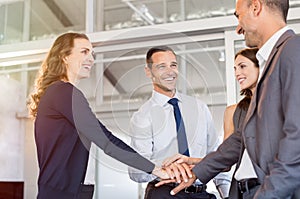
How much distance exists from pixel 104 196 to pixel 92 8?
1.60 meters

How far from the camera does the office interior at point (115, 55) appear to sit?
2277 millimetres

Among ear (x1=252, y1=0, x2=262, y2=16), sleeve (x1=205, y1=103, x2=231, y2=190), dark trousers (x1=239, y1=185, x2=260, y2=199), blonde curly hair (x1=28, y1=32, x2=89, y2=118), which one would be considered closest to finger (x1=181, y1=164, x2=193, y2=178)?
sleeve (x1=205, y1=103, x2=231, y2=190)

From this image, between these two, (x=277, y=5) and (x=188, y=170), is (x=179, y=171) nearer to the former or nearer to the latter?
(x=188, y=170)

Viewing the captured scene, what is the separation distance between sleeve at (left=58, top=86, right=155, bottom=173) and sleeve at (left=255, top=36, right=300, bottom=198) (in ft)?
2.90

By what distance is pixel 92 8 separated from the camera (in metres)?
3.25

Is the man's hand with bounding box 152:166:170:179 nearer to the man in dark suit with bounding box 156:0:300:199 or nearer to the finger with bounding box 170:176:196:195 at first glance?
the finger with bounding box 170:176:196:195

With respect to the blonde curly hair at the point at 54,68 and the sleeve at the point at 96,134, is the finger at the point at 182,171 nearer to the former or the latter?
the sleeve at the point at 96,134

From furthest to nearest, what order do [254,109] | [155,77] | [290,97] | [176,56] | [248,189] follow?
1. [176,56]
2. [155,77]
3. [248,189]
4. [254,109]
5. [290,97]

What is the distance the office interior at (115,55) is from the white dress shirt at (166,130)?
7 centimetres

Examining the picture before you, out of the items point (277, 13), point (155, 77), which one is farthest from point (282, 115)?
point (155, 77)

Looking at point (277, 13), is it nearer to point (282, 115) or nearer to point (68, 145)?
point (282, 115)

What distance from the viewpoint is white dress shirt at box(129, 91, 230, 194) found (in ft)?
6.58

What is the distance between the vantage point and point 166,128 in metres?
2.08

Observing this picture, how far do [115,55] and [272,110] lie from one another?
1.86 meters
